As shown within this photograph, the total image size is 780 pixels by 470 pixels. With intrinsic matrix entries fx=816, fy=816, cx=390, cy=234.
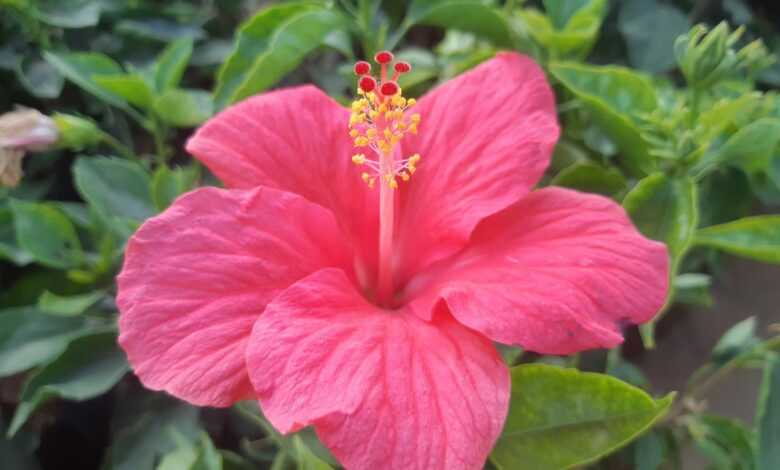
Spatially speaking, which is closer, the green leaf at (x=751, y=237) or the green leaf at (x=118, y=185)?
the green leaf at (x=751, y=237)

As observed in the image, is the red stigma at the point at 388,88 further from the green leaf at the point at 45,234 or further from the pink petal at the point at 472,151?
the green leaf at the point at 45,234

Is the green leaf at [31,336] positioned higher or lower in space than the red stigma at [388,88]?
lower

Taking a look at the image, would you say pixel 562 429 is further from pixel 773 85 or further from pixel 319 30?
pixel 773 85

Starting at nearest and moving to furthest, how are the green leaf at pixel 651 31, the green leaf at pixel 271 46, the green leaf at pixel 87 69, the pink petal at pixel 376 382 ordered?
the pink petal at pixel 376 382 < the green leaf at pixel 271 46 < the green leaf at pixel 87 69 < the green leaf at pixel 651 31

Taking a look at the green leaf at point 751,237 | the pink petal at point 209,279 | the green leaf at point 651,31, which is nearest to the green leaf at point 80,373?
the pink petal at point 209,279

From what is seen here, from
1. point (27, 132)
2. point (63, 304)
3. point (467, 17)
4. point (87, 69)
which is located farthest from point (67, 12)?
point (467, 17)

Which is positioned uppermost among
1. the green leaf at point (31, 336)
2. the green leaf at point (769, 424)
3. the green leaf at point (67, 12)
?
the green leaf at point (67, 12)

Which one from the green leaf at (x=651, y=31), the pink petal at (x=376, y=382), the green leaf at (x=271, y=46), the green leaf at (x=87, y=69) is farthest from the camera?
the green leaf at (x=651, y=31)

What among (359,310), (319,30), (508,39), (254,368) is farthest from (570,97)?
(254,368)
